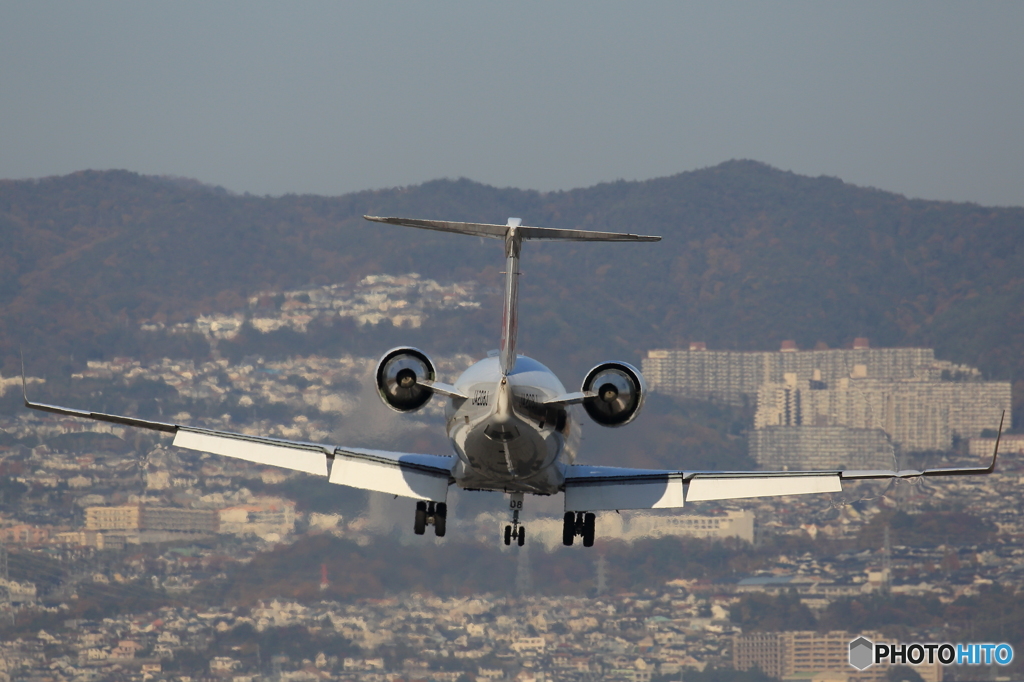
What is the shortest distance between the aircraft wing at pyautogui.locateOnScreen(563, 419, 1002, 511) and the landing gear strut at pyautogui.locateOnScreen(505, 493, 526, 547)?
1356 mm

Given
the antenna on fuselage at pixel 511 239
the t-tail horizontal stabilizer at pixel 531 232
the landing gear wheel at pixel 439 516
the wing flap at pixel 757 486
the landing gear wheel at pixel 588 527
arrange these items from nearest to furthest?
→ the t-tail horizontal stabilizer at pixel 531 232
the antenna on fuselage at pixel 511 239
the wing flap at pixel 757 486
the landing gear wheel at pixel 439 516
the landing gear wheel at pixel 588 527

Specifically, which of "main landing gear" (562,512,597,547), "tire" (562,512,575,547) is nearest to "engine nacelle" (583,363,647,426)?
"tire" (562,512,575,547)

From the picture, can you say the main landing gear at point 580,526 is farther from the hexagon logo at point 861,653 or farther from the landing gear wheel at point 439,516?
the hexagon logo at point 861,653

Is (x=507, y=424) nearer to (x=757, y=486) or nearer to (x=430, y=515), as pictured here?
(x=430, y=515)

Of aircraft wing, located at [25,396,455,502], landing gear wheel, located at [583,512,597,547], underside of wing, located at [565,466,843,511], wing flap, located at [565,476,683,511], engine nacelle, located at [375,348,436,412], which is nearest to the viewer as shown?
engine nacelle, located at [375,348,436,412]

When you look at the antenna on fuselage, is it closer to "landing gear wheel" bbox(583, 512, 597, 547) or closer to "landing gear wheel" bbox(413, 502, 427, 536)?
"landing gear wheel" bbox(413, 502, 427, 536)

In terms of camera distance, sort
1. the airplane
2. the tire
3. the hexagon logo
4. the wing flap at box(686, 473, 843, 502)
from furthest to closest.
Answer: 1. the hexagon logo
2. the tire
3. the wing flap at box(686, 473, 843, 502)
4. the airplane

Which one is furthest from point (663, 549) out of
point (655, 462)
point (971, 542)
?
point (971, 542)

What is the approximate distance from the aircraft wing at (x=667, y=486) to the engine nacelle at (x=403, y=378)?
201 inches

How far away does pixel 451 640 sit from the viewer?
12400 cm

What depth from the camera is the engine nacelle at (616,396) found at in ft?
117

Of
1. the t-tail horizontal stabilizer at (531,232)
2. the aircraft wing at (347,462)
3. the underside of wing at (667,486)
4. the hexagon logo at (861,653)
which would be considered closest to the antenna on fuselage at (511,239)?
the t-tail horizontal stabilizer at (531,232)

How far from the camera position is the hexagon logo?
12912cm

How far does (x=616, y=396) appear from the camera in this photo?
117 ft
